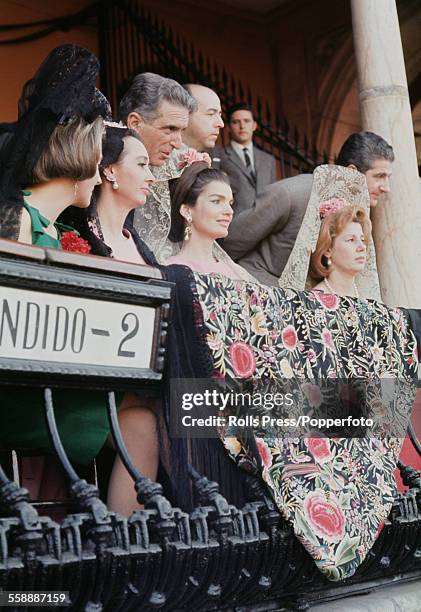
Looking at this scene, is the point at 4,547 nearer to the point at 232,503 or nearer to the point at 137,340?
the point at 137,340

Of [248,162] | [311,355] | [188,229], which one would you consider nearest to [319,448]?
[311,355]

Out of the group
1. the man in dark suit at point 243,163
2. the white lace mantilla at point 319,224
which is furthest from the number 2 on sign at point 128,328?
→ the man in dark suit at point 243,163

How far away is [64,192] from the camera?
8.68ft

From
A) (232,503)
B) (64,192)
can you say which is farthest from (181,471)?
(64,192)

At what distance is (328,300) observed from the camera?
9.30 ft

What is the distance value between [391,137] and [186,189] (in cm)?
180

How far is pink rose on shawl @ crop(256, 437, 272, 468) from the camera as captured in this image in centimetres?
245

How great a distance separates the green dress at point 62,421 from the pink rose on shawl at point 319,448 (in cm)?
61

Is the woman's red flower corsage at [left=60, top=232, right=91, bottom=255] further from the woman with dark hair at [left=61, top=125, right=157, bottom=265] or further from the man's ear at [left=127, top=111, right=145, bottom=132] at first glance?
the man's ear at [left=127, top=111, right=145, bottom=132]

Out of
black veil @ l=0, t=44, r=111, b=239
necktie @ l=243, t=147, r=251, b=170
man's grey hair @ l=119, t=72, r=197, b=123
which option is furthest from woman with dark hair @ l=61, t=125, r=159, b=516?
necktie @ l=243, t=147, r=251, b=170

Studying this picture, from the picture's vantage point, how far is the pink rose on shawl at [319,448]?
103 inches

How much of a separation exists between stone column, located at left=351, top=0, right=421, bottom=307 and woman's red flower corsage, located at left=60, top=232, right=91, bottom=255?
2.29 metres

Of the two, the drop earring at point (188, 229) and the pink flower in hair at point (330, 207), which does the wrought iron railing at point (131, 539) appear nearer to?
the drop earring at point (188, 229)

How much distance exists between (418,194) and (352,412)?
7.39 feet
